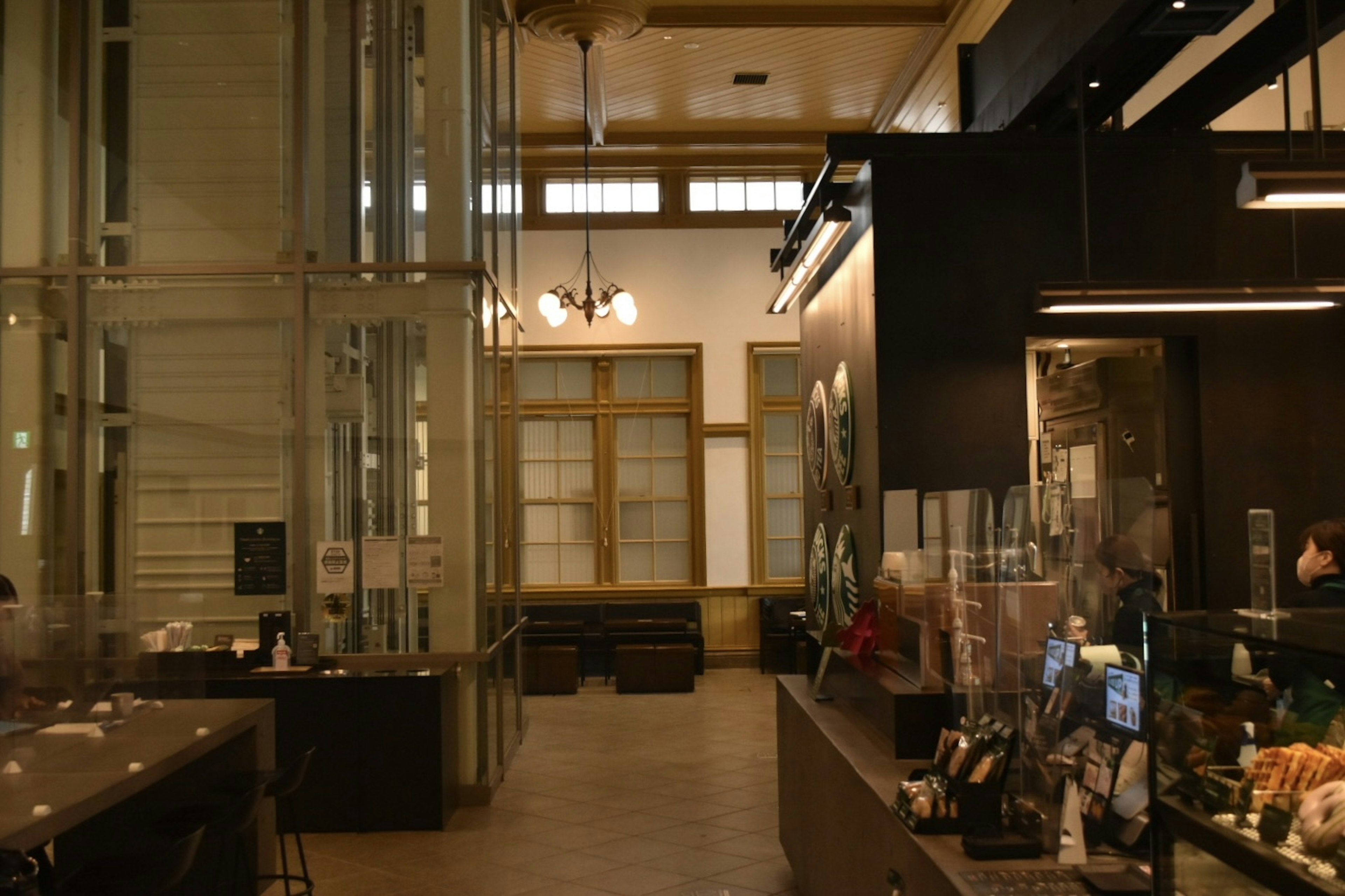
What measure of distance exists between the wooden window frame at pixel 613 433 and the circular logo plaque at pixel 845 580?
6678mm

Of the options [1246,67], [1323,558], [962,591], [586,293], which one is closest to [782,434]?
[586,293]

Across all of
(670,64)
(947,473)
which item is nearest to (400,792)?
(947,473)

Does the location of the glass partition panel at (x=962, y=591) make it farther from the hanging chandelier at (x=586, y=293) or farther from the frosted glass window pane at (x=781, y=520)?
the frosted glass window pane at (x=781, y=520)

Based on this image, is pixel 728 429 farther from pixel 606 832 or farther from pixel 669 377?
pixel 606 832

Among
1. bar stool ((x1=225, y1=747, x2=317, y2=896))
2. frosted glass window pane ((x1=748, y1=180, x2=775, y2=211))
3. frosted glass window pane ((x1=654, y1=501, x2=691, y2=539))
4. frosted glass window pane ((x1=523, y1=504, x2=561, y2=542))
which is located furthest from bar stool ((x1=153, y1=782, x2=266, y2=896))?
frosted glass window pane ((x1=748, y1=180, x2=775, y2=211))

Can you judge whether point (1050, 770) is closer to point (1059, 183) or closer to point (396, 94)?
point (1059, 183)

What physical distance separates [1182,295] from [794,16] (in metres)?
5.81

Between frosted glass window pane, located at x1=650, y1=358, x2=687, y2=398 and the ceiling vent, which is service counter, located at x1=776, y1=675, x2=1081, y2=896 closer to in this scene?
the ceiling vent

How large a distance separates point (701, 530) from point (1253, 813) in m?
11.5

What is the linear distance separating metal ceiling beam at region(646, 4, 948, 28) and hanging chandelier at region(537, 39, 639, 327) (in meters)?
0.75

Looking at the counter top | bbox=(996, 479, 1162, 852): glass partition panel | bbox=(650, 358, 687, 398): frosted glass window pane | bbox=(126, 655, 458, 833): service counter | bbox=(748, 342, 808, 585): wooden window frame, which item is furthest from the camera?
bbox=(650, 358, 687, 398): frosted glass window pane

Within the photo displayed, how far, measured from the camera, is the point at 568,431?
45.0 feet

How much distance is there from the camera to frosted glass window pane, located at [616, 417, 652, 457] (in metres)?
13.7

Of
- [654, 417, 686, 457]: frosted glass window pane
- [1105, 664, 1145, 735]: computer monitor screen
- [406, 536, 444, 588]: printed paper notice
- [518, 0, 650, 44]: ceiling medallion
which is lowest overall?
[1105, 664, 1145, 735]: computer monitor screen
